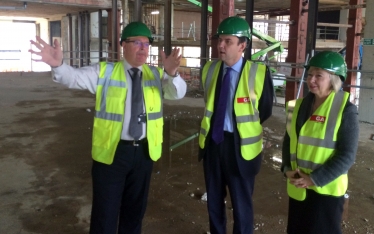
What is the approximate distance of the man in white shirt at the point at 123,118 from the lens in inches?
87.8

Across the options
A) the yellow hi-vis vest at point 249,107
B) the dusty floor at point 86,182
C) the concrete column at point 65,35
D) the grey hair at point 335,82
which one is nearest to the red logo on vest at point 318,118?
the grey hair at point 335,82

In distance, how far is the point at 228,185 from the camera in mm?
2525

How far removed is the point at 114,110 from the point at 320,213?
1.35m

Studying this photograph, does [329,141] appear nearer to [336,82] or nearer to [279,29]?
[336,82]

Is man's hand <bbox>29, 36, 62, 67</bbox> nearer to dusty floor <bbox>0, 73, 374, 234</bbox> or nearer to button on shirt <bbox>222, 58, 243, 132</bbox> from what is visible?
button on shirt <bbox>222, 58, 243, 132</bbox>

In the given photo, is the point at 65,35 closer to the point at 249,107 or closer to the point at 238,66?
the point at 238,66

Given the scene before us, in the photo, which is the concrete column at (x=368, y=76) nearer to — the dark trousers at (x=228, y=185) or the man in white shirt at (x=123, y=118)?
the dark trousers at (x=228, y=185)

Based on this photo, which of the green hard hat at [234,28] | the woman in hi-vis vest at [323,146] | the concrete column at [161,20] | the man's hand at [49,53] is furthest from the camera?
the concrete column at [161,20]

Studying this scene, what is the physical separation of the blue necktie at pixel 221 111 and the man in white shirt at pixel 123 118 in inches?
11.1

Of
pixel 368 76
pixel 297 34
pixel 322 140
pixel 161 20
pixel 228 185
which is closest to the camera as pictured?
pixel 322 140

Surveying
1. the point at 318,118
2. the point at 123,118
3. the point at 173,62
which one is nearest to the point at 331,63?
the point at 318,118

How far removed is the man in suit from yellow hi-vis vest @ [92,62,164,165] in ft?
1.31

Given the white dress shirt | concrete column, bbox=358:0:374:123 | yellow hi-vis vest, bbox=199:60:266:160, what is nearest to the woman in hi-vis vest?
yellow hi-vis vest, bbox=199:60:266:160

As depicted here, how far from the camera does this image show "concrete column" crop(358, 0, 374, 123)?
7344 millimetres
